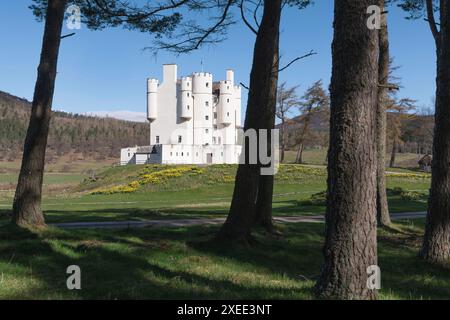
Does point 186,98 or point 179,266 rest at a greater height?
point 186,98

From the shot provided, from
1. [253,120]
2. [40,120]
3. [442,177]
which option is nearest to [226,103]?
[40,120]

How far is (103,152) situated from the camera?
527 ft

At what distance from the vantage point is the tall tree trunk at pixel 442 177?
963cm

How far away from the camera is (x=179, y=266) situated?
27.8 ft

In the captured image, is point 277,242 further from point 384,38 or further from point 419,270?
point 384,38

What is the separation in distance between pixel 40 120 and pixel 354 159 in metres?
8.36

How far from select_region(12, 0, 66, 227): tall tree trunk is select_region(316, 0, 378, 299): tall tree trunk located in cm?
807

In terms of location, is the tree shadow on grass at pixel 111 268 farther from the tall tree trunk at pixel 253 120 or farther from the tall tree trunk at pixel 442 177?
the tall tree trunk at pixel 442 177

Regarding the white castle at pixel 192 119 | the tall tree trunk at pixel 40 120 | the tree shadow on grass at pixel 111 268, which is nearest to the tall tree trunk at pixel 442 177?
the tree shadow on grass at pixel 111 268

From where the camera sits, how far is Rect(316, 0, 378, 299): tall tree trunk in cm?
565

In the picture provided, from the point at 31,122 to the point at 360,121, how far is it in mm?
8582

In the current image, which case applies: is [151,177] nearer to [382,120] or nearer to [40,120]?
[382,120]

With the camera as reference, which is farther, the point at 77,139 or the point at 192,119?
the point at 77,139

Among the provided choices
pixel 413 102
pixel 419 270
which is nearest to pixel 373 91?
pixel 419 270
